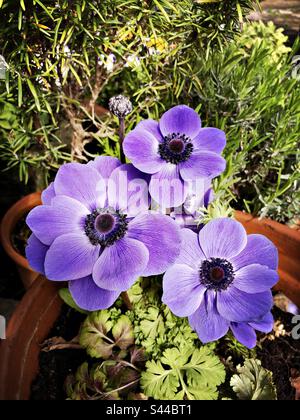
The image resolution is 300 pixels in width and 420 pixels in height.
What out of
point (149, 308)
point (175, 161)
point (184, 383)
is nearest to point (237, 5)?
point (175, 161)

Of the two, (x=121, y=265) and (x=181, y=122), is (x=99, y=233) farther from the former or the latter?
(x=181, y=122)

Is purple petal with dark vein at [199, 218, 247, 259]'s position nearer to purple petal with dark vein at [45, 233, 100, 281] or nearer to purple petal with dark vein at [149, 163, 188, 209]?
purple petal with dark vein at [149, 163, 188, 209]

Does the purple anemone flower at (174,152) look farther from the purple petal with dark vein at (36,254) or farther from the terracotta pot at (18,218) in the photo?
the terracotta pot at (18,218)

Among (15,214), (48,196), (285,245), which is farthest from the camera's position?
(15,214)

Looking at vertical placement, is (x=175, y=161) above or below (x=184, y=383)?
above

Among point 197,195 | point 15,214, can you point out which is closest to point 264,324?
point 197,195

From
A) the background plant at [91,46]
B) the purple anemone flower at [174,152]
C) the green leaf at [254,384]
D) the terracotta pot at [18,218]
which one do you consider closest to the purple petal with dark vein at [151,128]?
the purple anemone flower at [174,152]

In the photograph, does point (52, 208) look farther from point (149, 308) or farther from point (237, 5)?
point (237, 5)
